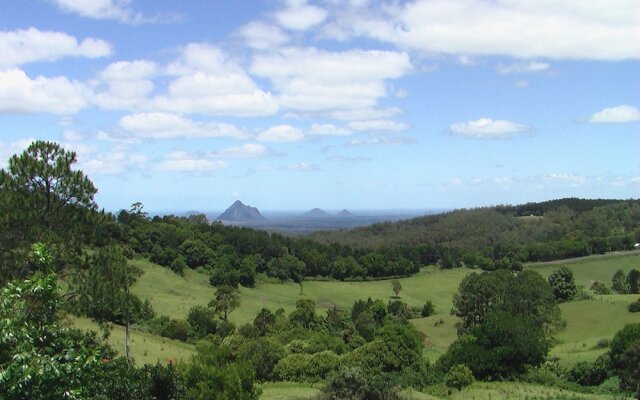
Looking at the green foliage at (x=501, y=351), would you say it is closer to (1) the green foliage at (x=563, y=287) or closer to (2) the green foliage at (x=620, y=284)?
(1) the green foliage at (x=563, y=287)

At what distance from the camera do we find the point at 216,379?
19.2 m

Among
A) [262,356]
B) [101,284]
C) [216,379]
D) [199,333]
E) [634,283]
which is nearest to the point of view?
[216,379]

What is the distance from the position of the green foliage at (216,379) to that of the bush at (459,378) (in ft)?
39.3

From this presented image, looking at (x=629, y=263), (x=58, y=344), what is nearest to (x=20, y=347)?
(x=58, y=344)

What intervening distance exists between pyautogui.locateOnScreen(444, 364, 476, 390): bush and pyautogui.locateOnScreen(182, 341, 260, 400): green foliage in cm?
1198

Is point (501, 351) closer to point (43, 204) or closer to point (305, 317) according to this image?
point (43, 204)

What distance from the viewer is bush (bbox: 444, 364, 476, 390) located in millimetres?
28797

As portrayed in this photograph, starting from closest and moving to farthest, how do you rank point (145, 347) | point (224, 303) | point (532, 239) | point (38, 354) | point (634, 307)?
1. point (38, 354)
2. point (145, 347)
3. point (634, 307)
4. point (224, 303)
5. point (532, 239)

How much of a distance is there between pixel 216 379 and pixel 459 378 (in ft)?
47.3

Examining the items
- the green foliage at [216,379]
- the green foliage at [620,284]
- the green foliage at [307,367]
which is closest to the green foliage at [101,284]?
the green foliage at [216,379]

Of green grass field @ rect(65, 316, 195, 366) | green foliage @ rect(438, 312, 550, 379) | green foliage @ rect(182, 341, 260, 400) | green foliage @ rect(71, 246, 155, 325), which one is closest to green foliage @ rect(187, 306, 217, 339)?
green grass field @ rect(65, 316, 195, 366)

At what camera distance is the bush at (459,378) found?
28797 millimetres

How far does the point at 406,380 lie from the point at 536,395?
22.6 feet

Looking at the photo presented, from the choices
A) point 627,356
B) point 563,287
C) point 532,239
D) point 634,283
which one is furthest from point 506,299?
point 532,239
